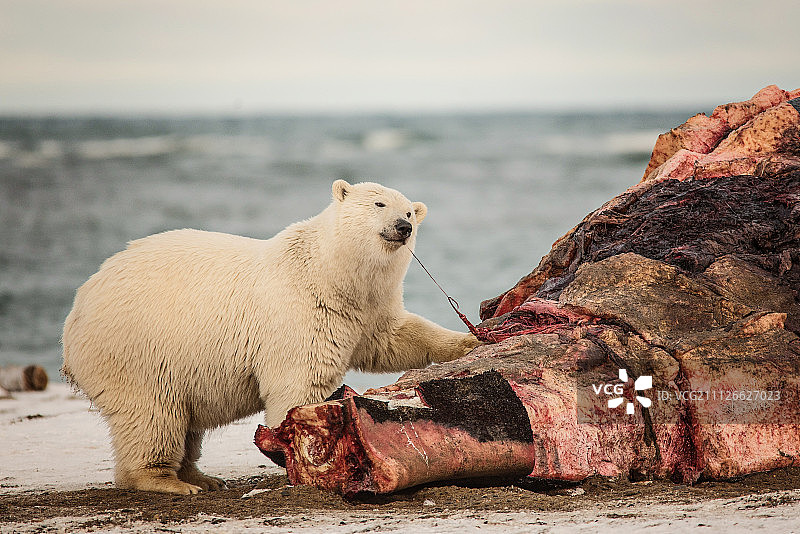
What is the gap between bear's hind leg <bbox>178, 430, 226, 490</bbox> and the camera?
488cm

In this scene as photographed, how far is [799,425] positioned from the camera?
3.69m

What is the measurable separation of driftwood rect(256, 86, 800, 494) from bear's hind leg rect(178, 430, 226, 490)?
4.64 ft

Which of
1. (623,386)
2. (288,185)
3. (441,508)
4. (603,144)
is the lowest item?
(441,508)

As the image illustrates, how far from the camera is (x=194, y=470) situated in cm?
503

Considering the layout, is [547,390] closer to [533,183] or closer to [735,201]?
[735,201]

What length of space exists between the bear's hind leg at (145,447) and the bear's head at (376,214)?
5.15ft

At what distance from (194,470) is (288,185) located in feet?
72.1

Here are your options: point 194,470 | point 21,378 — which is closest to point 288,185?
point 21,378

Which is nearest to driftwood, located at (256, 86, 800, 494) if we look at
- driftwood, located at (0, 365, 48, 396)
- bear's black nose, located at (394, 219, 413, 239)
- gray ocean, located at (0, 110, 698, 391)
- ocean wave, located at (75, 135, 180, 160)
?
bear's black nose, located at (394, 219, 413, 239)

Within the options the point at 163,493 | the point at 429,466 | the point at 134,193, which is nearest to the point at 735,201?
the point at 429,466

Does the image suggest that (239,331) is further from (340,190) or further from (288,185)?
(288,185)

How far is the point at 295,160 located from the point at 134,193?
21.7 feet

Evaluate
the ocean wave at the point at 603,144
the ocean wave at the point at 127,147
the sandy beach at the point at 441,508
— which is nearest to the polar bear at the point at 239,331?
the sandy beach at the point at 441,508

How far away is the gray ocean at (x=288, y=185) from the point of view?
15.3 metres
